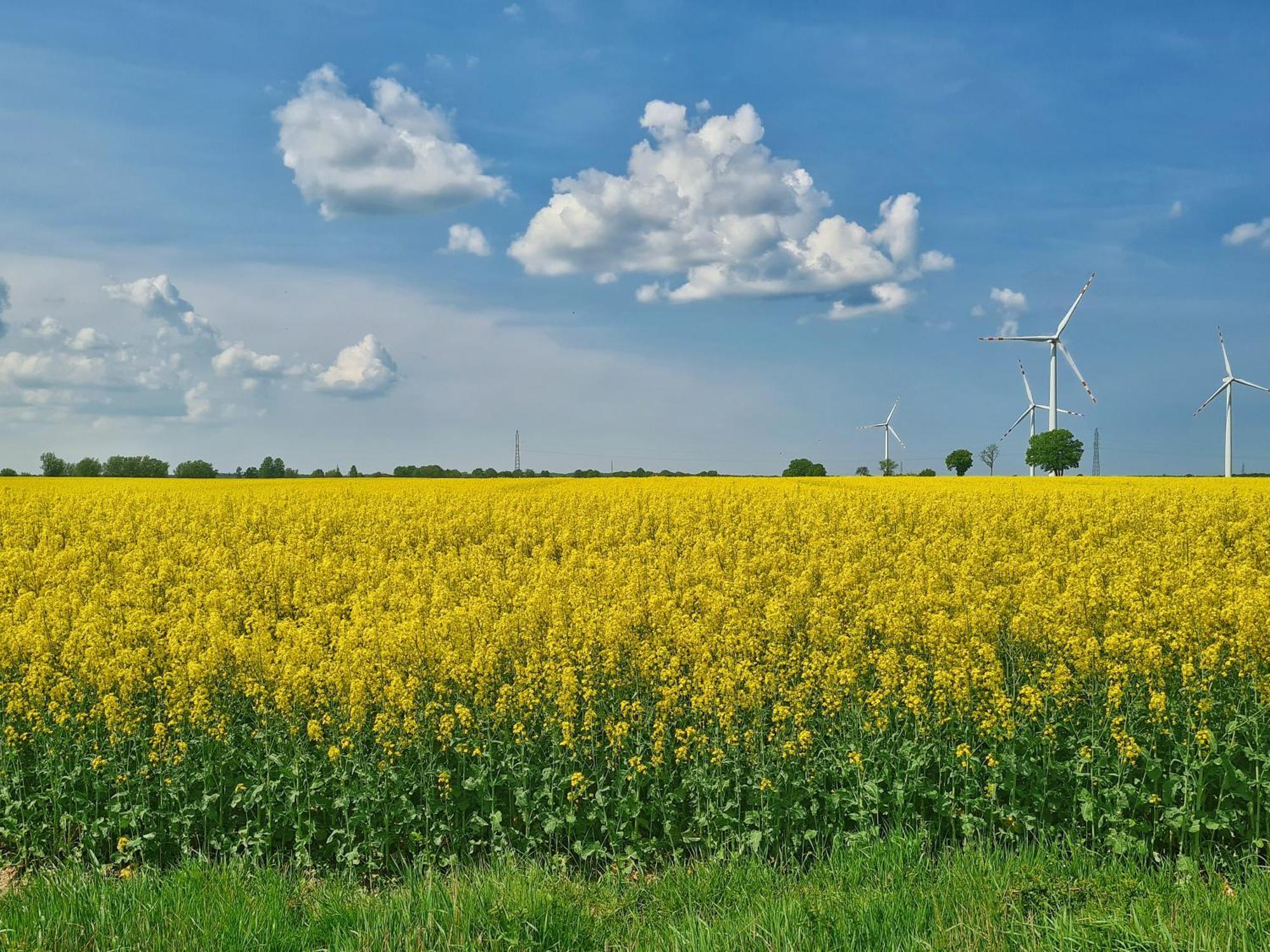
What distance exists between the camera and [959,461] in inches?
3770

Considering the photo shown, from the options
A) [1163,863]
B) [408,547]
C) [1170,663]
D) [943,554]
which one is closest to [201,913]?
[1163,863]

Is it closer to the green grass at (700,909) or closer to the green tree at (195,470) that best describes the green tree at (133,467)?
the green tree at (195,470)

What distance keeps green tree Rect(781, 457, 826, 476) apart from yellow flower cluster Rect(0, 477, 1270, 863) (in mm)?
56864

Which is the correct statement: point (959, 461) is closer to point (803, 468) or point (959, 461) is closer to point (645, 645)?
point (803, 468)

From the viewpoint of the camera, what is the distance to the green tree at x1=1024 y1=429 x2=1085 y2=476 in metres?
80.3

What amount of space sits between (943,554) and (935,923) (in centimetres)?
1156

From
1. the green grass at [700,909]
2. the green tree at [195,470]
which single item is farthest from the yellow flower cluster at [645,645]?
A: the green tree at [195,470]

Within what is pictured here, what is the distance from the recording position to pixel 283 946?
5051 mm

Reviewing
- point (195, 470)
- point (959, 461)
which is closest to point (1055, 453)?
point (959, 461)

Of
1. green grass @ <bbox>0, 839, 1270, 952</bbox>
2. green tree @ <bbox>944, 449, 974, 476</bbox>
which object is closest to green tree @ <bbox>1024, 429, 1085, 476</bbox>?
green tree @ <bbox>944, 449, 974, 476</bbox>

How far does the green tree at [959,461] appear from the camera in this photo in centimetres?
9569

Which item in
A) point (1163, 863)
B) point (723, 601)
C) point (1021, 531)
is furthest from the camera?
point (1021, 531)

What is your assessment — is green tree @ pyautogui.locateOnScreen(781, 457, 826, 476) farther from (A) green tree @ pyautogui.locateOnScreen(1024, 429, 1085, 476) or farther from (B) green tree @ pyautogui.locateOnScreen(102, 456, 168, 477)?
(B) green tree @ pyautogui.locateOnScreen(102, 456, 168, 477)

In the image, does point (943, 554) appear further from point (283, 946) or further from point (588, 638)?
point (283, 946)
